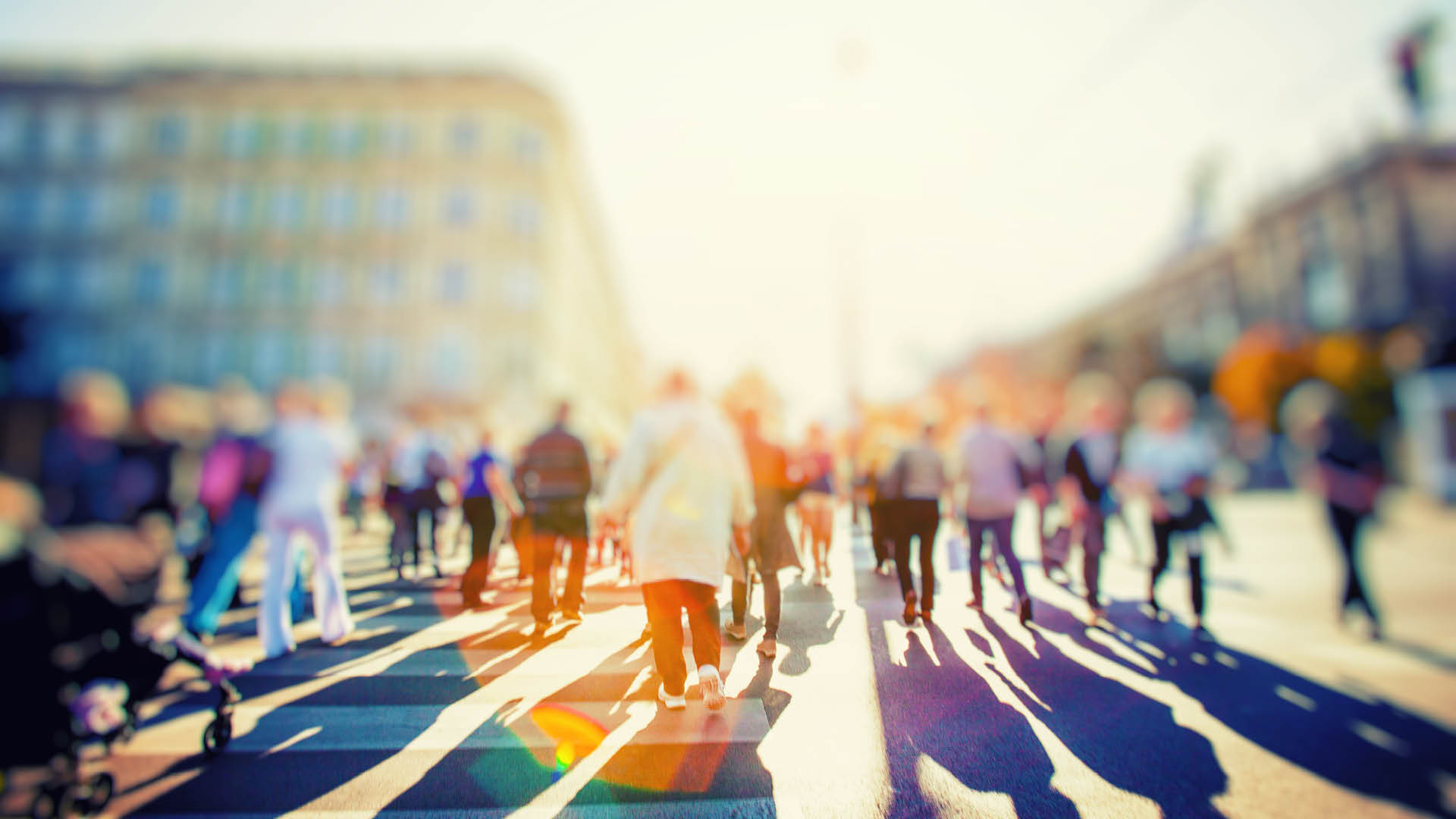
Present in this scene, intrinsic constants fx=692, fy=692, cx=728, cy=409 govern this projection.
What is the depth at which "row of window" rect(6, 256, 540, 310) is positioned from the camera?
1283 inches

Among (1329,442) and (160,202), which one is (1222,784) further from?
(160,202)

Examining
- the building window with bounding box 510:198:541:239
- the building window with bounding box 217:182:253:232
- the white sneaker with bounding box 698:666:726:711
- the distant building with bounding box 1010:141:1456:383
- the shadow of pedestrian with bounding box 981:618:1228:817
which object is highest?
the building window with bounding box 217:182:253:232

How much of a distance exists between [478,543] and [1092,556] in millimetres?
3932

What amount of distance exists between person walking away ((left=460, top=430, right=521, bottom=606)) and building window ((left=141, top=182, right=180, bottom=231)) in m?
38.8

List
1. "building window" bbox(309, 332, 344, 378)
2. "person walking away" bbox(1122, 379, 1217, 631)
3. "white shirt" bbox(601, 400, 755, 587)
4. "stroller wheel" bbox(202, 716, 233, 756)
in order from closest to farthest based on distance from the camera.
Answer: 1. "stroller wheel" bbox(202, 716, 233, 756)
2. "white shirt" bbox(601, 400, 755, 587)
3. "person walking away" bbox(1122, 379, 1217, 631)
4. "building window" bbox(309, 332, 344, 378)

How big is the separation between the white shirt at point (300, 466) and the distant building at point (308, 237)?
95.2 ft

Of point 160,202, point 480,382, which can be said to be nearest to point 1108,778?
point 480,382

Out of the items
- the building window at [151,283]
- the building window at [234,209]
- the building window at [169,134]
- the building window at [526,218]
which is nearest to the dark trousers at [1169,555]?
the building window at [526,218]

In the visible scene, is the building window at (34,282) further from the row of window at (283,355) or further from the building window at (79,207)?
the building window at (79,207)

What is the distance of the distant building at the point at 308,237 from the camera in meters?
32.5

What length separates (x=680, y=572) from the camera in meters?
3.47

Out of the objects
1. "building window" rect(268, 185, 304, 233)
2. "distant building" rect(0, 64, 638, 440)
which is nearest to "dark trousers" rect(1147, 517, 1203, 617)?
"distant building" rect(0, 64, 638, 440)

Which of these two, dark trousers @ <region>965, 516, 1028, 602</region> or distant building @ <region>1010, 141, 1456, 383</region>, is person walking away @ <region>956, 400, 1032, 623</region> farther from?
distant building @ <region>1010, 141, 1456, 383</region>

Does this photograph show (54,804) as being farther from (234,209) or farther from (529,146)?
(234,209)
